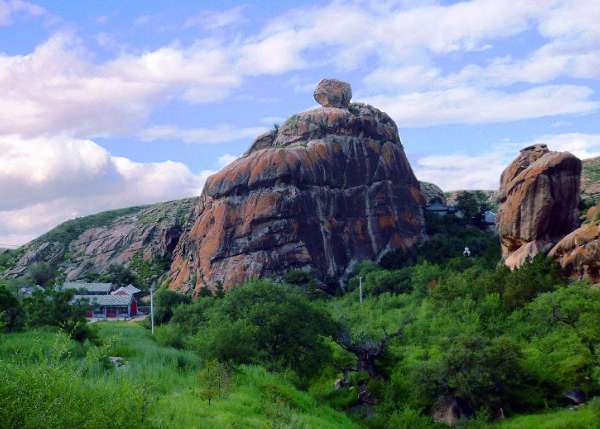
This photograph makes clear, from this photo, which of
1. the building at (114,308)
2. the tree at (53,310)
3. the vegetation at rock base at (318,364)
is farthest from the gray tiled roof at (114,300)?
the tree at (53,310)

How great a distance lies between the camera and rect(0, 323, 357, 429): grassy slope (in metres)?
9.84

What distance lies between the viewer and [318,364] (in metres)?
25.1

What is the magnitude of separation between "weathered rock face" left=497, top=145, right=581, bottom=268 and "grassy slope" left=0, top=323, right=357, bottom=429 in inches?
776

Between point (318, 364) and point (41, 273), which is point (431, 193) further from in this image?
point (318, 364)

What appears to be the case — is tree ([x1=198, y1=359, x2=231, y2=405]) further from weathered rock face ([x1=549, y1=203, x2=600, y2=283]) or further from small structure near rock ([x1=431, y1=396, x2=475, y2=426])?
weathered rock face ([x1=549, y1=203, x2=600, y2=283])

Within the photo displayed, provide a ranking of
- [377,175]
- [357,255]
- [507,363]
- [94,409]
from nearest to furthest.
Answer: [94,409]
[507,363]
[357,255]
[377,175]

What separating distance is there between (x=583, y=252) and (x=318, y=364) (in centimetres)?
1510

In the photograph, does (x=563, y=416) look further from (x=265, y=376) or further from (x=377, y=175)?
(x=377, y=175)

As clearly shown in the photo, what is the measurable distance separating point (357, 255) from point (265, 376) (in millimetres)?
39228

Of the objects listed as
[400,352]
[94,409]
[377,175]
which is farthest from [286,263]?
[94,409]

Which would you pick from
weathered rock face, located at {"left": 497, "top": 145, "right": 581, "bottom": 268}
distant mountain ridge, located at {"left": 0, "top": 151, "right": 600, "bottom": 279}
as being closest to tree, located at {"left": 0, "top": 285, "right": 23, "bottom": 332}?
weathered rock face, located at {"left": 497, "top": 145, "right": 581, "bottom": 268}

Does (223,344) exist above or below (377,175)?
below

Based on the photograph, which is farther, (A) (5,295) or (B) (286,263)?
(B) (286,263)

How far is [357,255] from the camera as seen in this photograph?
58.7m
